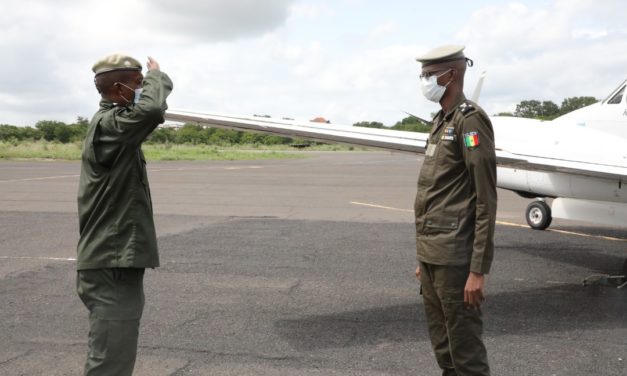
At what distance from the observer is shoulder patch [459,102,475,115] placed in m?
3.04

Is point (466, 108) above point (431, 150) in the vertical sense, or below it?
above

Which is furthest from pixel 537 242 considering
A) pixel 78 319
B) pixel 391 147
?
pixel 78 319

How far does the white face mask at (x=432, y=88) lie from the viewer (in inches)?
128

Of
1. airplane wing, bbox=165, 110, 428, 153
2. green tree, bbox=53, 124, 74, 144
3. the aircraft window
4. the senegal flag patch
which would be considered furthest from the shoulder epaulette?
→ green tree, bbox=53, 124, 74, 144

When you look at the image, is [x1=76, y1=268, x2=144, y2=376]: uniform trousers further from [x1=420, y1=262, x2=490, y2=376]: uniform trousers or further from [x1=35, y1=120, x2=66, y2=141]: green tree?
[x1=35, y1=120, x2=66, y2=141]: green tree

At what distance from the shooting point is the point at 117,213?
114 inches

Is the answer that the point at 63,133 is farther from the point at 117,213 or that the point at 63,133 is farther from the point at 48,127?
the point at 117,213

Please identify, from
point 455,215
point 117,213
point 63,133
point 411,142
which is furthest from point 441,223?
point 63,133

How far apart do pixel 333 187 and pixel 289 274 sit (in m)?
12.2

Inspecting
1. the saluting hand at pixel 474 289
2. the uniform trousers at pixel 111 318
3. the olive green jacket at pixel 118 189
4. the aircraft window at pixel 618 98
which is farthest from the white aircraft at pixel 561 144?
the uniform trousers at pixel 111 318

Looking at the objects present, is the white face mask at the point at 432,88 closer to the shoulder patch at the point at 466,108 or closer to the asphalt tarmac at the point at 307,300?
the shoulder patch at the point at 466,108

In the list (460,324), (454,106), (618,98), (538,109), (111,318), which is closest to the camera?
(111,318)

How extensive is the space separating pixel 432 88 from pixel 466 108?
28 centimetres

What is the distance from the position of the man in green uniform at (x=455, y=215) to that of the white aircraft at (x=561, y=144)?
2.78m
